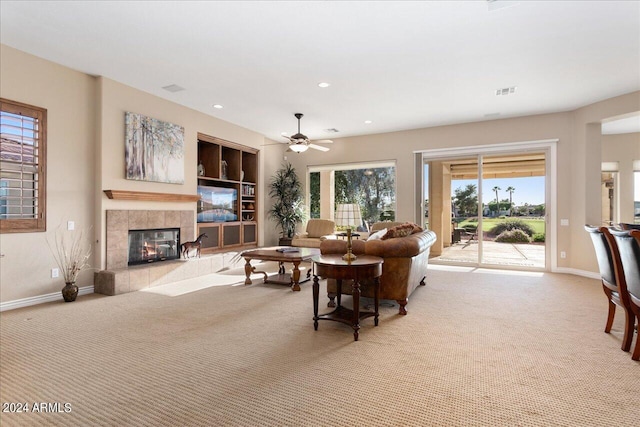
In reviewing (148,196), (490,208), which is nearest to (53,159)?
(148,196)

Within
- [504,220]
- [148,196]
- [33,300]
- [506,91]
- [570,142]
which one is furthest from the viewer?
[504,220]

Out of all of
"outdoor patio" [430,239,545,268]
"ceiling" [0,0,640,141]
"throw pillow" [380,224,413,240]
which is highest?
"ceiling" [0,0,640,141]

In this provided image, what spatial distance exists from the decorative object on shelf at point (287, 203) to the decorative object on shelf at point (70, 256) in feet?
13.9

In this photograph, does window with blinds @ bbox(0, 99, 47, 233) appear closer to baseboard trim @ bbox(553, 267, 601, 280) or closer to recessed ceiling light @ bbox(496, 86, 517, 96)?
recessed ceiling light @ bbox(496, 86, 517, 96)

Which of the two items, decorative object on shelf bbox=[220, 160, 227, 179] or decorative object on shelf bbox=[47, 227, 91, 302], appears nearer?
decorative object on shelf bbox=[47, 227, 91, 302]

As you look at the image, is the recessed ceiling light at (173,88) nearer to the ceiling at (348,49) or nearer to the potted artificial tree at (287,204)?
the ceiling at (348,49)

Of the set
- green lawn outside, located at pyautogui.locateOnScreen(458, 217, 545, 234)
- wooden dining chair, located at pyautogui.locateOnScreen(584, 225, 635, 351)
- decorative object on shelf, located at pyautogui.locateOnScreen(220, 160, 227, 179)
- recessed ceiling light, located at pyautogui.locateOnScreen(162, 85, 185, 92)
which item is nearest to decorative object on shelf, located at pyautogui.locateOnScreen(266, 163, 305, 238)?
decorative object on shelf, located at pyautogui.locateOnScreen(220, 160, 227, 179)

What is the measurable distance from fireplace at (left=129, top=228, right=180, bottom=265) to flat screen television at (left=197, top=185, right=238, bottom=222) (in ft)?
2.72

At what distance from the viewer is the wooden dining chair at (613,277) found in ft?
8.60

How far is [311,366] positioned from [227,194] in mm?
5347

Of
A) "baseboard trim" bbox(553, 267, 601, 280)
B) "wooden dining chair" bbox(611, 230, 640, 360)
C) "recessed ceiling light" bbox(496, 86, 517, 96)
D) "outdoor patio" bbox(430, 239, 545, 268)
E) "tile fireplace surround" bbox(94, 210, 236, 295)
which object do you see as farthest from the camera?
"outdoor patio" bbox(430, 239, 545, 268)

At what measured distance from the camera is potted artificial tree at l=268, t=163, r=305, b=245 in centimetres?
809

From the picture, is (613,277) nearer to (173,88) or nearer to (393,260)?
(393,260)

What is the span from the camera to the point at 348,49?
3730mm
